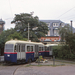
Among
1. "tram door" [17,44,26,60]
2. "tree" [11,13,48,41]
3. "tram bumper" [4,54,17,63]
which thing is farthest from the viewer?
"tree" [11,13,48,41]

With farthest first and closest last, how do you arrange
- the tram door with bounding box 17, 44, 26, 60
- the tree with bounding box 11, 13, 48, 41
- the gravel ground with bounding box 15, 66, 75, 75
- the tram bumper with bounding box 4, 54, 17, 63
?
the tree with bounding box 11, 13, 48, 41
the tram door with bounding box 17, 44, 26, 60
the tram bumper with bounding box 4, 54, 17, 63
the gravel ground with bounding box 15, 66, 75, 75

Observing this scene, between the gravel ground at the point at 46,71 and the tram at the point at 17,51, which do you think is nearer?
the gravel ground at the point at 46,71

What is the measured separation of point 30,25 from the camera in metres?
40.0

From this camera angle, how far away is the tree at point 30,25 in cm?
3869

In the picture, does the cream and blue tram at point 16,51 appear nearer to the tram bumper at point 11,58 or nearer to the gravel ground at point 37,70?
the tram bumper at point 11,58

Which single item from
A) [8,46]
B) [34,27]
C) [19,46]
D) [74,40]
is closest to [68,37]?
[74,40]

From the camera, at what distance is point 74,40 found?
18547 mm

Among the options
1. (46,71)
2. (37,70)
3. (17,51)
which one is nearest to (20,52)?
(17,51)

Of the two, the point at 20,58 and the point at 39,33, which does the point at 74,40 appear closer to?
the point at 20,58

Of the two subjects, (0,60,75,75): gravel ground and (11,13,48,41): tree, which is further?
(11,13,48,41): tree

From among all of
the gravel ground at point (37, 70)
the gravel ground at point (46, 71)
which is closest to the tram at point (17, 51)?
the gravel ground at point (37, 70)

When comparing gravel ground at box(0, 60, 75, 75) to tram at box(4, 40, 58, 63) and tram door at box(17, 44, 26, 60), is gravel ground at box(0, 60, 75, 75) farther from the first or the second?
tram door at box(17, 44, 26, 60)

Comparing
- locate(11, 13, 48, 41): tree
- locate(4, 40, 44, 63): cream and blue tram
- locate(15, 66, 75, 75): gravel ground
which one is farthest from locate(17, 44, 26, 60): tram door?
locate(11, 13, 48, 41): tree

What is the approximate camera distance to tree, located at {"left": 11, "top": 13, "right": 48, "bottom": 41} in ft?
127
